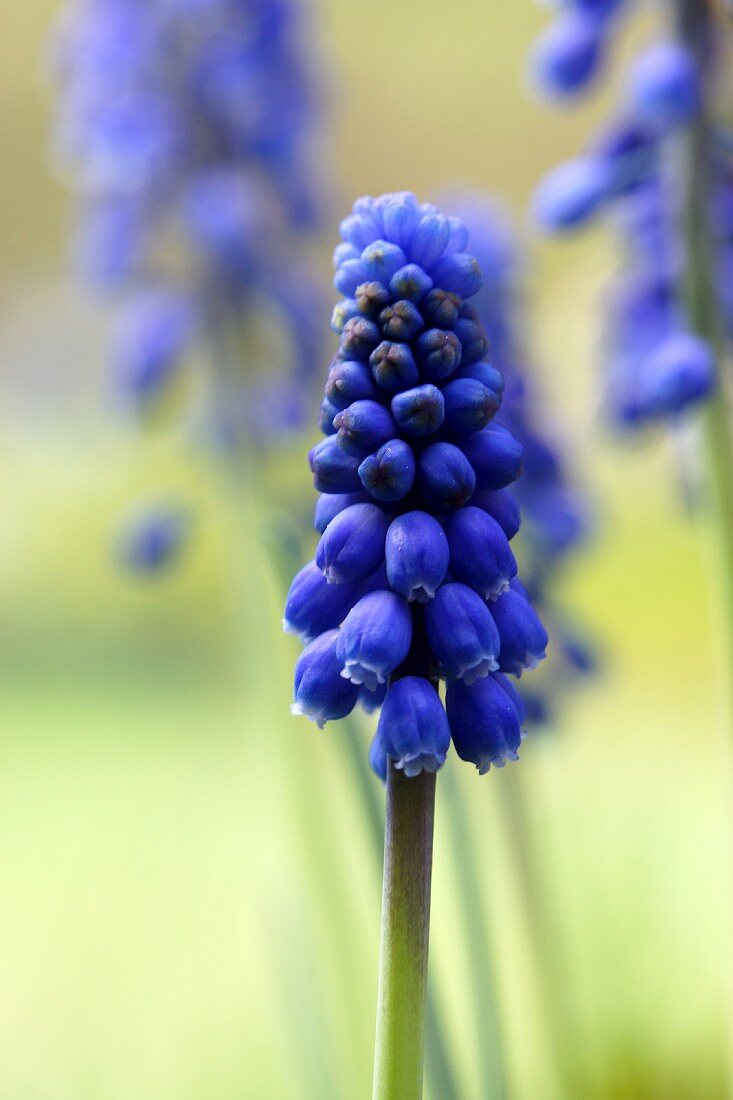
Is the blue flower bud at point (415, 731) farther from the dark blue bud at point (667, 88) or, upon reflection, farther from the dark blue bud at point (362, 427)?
the dark blue bud at point (667, 88)

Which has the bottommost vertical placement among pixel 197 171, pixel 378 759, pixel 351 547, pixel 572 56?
pixel 378 759

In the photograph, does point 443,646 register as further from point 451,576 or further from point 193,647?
point 193,647

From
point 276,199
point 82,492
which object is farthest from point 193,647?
point 276,199

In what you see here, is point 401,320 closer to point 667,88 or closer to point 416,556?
point 416,556

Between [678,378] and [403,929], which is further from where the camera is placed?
[678,378]

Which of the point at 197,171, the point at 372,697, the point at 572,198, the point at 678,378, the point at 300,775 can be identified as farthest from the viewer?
the point at 197,171

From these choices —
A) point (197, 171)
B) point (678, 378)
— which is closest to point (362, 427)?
point (678, 378)
